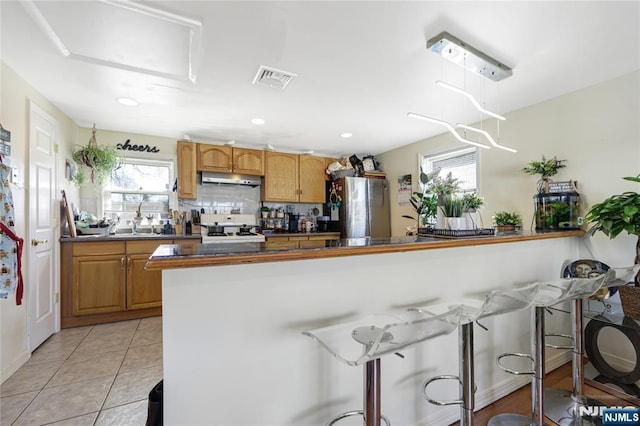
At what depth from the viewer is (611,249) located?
2.26m

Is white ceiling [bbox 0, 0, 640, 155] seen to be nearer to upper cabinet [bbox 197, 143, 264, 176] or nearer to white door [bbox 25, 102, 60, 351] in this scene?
white door [bbox 25, 102, 60, 351]

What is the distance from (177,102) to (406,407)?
3053 millimetres

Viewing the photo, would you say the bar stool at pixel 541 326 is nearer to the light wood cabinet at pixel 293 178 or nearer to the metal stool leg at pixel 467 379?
the metal stool leg at pixel 467 379

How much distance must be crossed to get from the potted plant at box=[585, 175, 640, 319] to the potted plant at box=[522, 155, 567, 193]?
632 millimetres

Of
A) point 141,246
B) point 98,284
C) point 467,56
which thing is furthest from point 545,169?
point 98,284

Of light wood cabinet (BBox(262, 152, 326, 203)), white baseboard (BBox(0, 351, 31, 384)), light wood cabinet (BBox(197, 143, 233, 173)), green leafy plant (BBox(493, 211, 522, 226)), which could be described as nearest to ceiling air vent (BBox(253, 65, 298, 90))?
light wood cabinet (BBox(197, 143, 233, 173))

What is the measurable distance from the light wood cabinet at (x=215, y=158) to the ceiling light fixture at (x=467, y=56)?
3053mm

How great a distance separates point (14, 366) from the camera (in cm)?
208

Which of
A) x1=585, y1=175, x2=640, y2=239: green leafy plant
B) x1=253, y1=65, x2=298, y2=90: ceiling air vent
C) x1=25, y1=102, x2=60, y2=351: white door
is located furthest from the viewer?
x1=25, y1=102, x2=60, y2=351: white door

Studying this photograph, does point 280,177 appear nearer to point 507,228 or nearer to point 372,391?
point 507,228

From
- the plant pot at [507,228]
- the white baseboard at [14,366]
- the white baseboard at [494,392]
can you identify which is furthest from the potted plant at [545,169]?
the white baseboard at [14,366]

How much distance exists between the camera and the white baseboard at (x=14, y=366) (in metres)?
1.95

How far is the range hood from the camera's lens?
3.96 meters

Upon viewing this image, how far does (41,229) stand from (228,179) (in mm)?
2062
